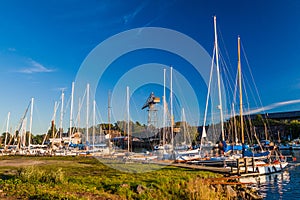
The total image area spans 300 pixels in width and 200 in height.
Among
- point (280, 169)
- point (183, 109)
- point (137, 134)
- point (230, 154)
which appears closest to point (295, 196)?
point (230, 154)

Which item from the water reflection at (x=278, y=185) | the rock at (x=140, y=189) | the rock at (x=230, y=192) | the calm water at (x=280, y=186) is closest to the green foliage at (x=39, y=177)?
the rock at (x=140, y=189)

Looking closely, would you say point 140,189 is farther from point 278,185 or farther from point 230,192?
point 278,185

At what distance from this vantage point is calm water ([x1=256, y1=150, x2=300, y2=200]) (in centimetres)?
2239

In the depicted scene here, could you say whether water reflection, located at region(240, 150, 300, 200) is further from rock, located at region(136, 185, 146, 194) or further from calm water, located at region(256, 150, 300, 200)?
rock, located at region(136, 185, 146, 194)

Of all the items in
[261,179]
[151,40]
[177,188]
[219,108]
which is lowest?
[261,179]

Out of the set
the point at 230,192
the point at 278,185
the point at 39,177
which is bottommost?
the point at 278,185

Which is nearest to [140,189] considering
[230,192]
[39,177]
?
[39,177]

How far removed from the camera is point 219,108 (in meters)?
32.1

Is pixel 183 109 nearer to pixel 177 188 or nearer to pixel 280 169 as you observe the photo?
pixel 280 169

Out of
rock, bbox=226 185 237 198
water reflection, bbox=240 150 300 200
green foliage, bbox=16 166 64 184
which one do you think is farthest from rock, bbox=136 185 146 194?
water reflection, bbox=240 150 300 200

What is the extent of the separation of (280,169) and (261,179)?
668 centimetres

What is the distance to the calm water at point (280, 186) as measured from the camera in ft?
73.5

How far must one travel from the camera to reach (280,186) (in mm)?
25984

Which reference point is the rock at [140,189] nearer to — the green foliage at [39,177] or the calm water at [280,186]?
the green foliage at [39,177]
